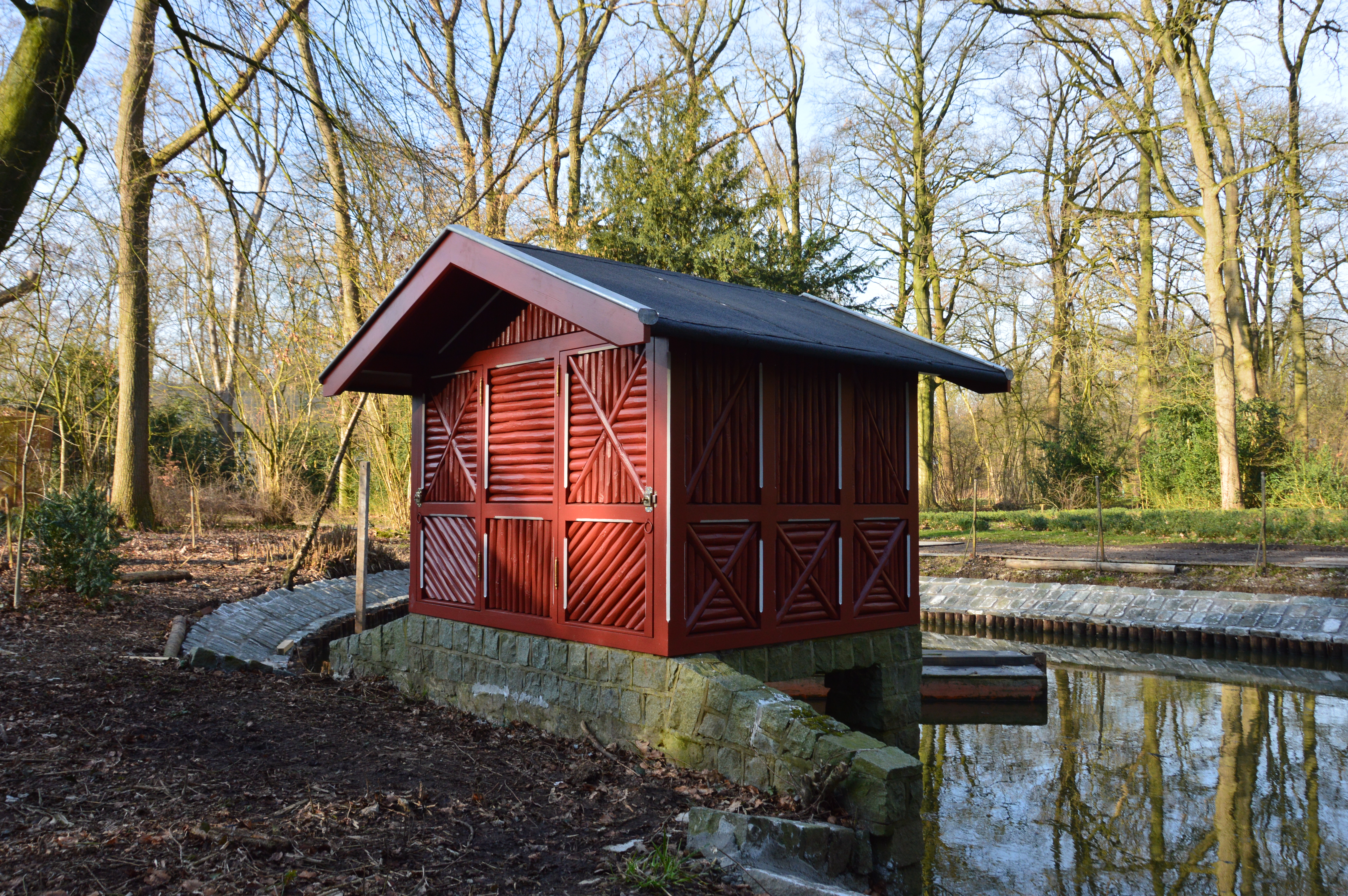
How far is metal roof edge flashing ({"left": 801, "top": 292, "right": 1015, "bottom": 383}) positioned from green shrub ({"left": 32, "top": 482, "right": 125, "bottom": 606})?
8306 millimetres

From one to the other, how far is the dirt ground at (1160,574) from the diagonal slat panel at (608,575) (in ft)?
37.1

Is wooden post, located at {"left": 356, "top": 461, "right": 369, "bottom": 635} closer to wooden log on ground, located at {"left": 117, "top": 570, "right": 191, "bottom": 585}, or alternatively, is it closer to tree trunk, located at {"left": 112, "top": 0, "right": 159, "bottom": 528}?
wooden log on ground, located at {"left": 117, "top": 570, "right": 191, "bottom": 585}

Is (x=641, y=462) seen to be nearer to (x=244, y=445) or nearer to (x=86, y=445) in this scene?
(x=86, y=445)

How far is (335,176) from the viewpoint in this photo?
8.42 meters

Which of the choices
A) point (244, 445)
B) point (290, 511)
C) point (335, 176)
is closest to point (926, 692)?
point (335, 176)

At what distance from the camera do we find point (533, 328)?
8.44m

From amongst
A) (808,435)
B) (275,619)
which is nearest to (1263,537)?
(808,435)

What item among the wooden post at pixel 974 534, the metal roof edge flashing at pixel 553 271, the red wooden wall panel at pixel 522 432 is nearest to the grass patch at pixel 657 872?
the metal roof edge flashing at pixel 553 271

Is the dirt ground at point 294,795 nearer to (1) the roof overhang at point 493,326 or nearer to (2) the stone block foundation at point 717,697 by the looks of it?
(2) the stone block foundation at point 717,697

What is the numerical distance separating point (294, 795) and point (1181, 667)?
1201cm

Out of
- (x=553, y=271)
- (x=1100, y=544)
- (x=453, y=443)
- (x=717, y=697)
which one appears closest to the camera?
(x=717, y=697)

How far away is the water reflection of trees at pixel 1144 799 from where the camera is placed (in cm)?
654

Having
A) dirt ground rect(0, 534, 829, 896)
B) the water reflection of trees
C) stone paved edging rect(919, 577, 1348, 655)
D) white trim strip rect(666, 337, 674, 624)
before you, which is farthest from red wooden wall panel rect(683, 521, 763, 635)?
stone paved edging rect(919, 577, 1348, 655)

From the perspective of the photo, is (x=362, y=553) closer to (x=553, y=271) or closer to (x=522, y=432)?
(x=522, y=432)
